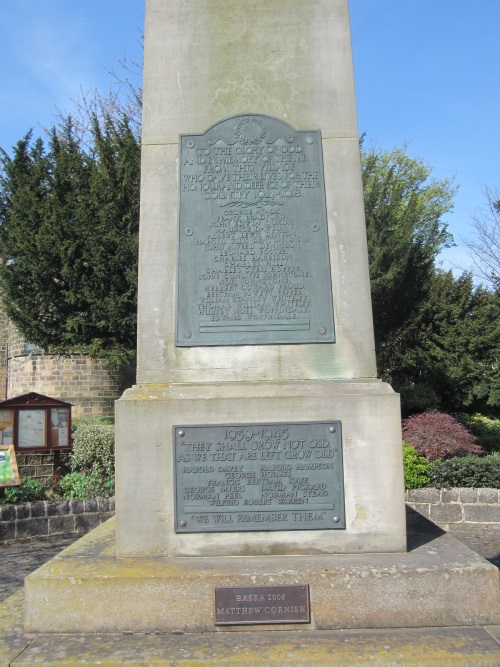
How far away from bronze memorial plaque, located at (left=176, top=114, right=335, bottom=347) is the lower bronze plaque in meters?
1.47

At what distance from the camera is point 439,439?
1162 cm

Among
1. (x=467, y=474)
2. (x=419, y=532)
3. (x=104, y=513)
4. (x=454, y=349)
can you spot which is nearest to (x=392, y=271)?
(x=454, y=349)

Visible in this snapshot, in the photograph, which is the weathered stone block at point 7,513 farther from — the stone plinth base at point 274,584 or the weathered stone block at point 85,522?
the stone plinth base at point 274,584

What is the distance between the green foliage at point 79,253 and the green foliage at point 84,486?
647cm

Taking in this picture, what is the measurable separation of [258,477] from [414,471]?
7.32 m

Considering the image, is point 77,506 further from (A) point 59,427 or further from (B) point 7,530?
(A) point 59,427

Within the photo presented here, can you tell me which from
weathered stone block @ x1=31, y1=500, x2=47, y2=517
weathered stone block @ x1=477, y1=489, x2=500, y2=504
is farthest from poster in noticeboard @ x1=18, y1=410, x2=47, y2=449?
weathered stone block @ x1=477, y1=489, x2=500, y2=504

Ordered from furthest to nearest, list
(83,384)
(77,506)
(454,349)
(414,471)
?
(83,384)
(454,349)
(414,471)
(77,506)

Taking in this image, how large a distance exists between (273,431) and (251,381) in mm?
345

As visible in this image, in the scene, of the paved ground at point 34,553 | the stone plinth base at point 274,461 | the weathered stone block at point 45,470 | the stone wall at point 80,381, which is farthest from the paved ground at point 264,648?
the stone wall at point 80,381

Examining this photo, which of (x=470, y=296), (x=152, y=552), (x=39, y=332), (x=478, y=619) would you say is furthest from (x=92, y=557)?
(x=470, y=296)

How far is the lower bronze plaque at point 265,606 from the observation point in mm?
3252

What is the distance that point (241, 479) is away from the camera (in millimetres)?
3760

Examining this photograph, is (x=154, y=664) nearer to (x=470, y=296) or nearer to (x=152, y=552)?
(x=152, y=552)
